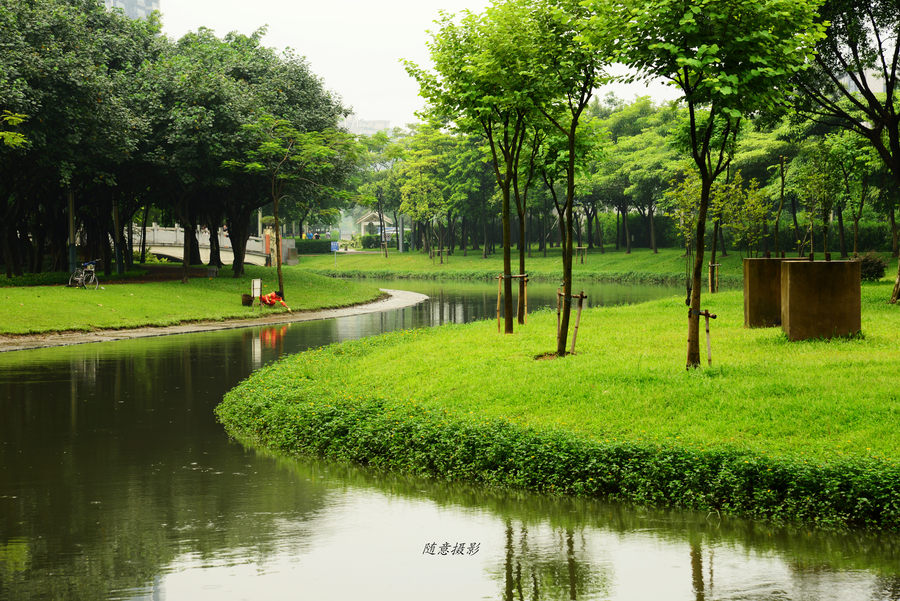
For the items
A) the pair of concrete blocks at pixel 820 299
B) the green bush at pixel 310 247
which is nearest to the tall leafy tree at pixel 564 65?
the pair of concrete blocks at pixel 820 299

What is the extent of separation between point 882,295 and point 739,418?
17.7 meters

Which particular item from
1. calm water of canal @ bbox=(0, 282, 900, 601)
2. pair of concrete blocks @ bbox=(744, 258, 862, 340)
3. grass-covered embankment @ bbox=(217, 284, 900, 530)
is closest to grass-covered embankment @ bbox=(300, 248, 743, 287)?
pair of concrete blocks @ bbox=(744, 258, 862, 340)

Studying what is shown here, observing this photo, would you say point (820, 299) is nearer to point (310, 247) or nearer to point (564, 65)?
point (564, 65)

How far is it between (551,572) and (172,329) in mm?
24320

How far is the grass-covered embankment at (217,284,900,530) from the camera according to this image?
9211mm

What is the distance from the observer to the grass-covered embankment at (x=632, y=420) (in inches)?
363

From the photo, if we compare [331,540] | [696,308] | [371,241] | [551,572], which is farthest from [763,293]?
[371,241]

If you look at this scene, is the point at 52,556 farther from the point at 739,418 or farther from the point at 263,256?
the point at 263,256

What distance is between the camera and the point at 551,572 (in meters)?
7.53

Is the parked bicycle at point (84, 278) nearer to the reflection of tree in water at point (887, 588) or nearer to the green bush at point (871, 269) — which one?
the green bush at point (871, 269)

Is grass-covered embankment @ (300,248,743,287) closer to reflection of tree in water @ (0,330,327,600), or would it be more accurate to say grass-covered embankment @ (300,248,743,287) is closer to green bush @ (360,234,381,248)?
green bush @ (360,234,381,248)

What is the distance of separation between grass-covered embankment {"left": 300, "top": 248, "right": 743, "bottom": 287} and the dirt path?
21.4 meters

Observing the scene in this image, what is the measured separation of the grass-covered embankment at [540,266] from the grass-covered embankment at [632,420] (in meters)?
35.8

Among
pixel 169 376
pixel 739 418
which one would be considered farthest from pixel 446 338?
pixel 739 418
